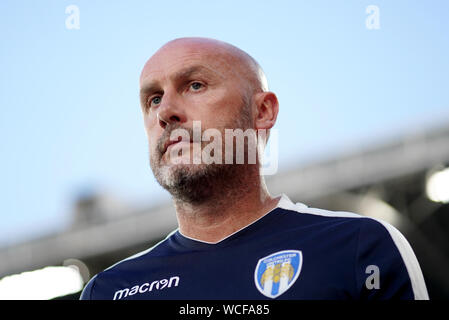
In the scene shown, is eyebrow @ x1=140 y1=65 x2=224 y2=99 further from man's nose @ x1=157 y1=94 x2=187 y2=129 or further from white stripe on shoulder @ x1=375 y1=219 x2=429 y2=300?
white stripe on shoulder @ x1=375 y1=219 x2=429 y2=300

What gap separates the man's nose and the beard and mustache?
0.02m

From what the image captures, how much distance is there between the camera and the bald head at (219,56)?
2500mm

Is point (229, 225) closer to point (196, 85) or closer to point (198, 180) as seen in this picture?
point (198, 180)

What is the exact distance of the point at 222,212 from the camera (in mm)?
2438

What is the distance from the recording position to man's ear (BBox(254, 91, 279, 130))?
2.64 meters

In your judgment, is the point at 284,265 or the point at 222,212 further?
the point at 222,212

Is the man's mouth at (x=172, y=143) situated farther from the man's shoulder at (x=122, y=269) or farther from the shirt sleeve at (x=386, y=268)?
the shirt sleeve at (x=386, y=268)

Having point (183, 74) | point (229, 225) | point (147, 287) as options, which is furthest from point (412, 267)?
point (183, 74)

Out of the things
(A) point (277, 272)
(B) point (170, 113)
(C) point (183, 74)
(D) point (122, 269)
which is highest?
(C) point (183, 74)

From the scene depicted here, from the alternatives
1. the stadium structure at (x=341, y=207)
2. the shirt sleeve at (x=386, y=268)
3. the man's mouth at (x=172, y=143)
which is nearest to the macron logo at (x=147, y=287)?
the man's mouth at (x=172, y=143)

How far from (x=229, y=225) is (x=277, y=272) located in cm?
40

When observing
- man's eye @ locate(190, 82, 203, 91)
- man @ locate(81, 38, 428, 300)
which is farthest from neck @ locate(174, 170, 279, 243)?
man's eye @ locate(190, 82, 203, 91)

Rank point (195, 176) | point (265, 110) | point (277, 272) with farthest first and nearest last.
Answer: point (265, 110) → point (195, 176) → point (277, 272)
